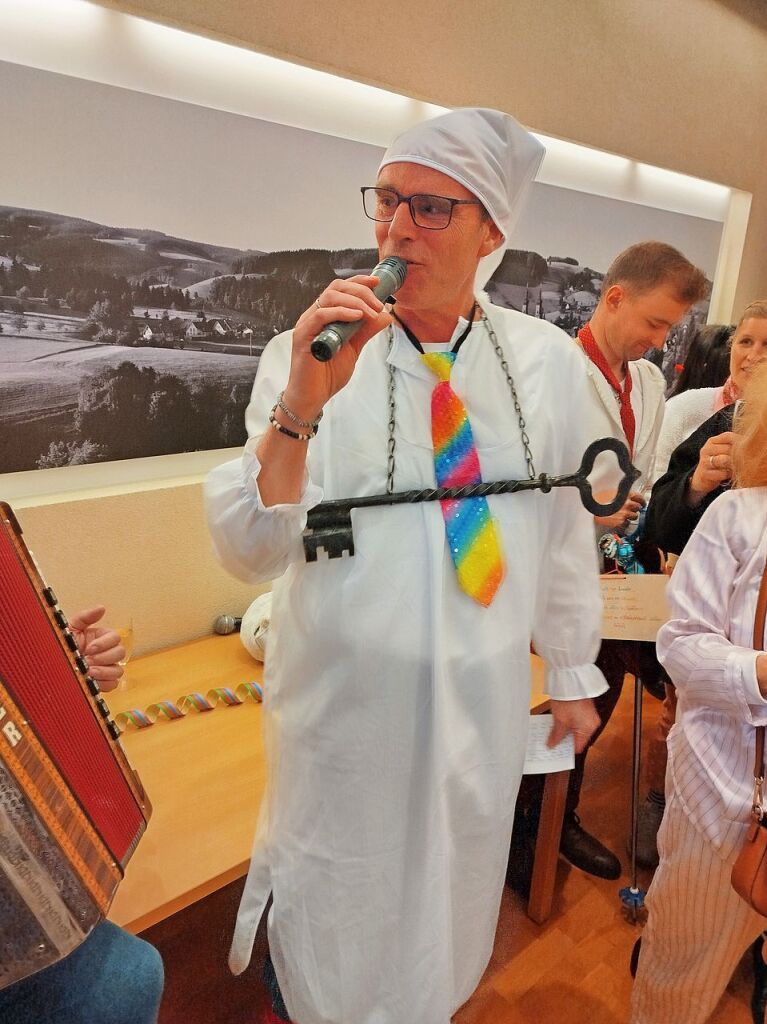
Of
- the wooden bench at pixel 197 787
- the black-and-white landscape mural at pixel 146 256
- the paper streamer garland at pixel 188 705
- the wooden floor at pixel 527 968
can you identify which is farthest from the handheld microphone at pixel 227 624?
the wooden floor at pixel 527 968

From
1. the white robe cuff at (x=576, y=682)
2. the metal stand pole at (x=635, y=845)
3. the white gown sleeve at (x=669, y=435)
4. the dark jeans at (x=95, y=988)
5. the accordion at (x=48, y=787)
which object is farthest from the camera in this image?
the white gown sleeve at (x=669, y=435)

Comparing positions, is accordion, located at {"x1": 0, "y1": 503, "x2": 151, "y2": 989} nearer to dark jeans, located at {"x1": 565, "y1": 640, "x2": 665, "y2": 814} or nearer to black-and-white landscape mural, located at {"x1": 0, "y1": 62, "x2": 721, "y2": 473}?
black-and-white landscape mural, located at {"x1": 0, "y1": 62, "x2": 721, "y2": 473}

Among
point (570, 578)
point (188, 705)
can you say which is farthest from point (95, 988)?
point (570, 578)

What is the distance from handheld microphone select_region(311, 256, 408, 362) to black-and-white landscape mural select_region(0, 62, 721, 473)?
2.77 ft

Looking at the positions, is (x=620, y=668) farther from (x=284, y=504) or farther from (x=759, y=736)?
(x=284, y=504)

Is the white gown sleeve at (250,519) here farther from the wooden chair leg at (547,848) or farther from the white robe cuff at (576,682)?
the wooden chair leg at (547,848)

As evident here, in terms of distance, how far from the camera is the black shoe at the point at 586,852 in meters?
2.06

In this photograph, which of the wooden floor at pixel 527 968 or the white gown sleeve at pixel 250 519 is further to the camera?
the wooden floor at pixel 527 968

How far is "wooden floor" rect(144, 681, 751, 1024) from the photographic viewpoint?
1.64m

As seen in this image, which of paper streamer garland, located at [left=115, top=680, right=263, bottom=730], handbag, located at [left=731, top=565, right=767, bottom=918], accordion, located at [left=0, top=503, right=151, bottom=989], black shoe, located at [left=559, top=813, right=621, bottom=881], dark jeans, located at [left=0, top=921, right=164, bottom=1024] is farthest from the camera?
black shoe, located at [left=559, top=813, right=621, bottom=881]

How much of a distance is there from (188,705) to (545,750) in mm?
850

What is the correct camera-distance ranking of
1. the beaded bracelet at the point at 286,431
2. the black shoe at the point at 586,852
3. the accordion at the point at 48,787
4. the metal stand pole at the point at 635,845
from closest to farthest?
1. the accordion at the point at 48,787
2. the beaded bracelet at the point at 286,431
3. the metal stand pole at the point at 635,845
4. the black shoe at the point at 586,852

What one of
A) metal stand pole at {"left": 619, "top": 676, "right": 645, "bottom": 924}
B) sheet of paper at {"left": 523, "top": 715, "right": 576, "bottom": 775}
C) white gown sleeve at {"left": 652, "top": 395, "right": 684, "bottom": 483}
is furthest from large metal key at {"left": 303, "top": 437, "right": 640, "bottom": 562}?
A: white gown sleeve at {"left": 652, "top": 395, "right": 684, "bottom": 483}

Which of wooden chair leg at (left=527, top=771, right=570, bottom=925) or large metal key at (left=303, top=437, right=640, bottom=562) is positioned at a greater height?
large metal key at (left=303, top=437, right=640, bottom=562)
